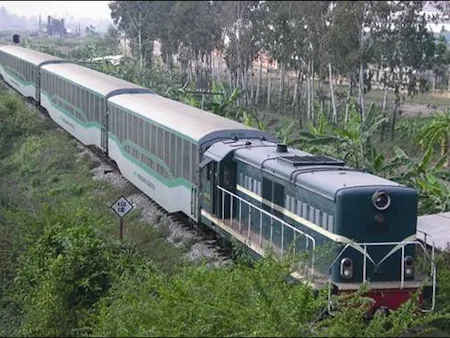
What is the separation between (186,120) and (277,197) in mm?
4836

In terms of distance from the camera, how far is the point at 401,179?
17.9 meters

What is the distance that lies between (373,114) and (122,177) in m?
13.1

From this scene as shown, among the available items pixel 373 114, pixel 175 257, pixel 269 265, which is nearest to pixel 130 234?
pixel 175 257

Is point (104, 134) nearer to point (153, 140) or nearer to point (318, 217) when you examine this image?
point (153, 140)

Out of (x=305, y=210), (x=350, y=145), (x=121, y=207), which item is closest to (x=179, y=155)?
(x=121, y=207)

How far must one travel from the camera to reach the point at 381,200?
37.5 ft

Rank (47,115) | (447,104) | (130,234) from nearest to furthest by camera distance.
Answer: (130,234) < (447,104) < (47,115)

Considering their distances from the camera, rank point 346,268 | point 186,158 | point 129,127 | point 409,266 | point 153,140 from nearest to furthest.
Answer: point 346,268 < point 409,266 < point 186,158 < point 153,140 < point 129,127

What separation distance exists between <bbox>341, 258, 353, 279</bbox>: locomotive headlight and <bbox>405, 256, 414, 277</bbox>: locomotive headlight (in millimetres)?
893

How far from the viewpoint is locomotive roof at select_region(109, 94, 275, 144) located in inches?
631

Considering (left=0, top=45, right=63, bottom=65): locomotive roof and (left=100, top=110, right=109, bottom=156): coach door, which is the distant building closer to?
(left=0, top=45, right=63, bottom=65): locomotive roof

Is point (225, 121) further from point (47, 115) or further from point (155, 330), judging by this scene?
point (47, 115)

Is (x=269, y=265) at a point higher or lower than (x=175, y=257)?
higher

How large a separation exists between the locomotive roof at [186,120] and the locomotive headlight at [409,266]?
5.30m
